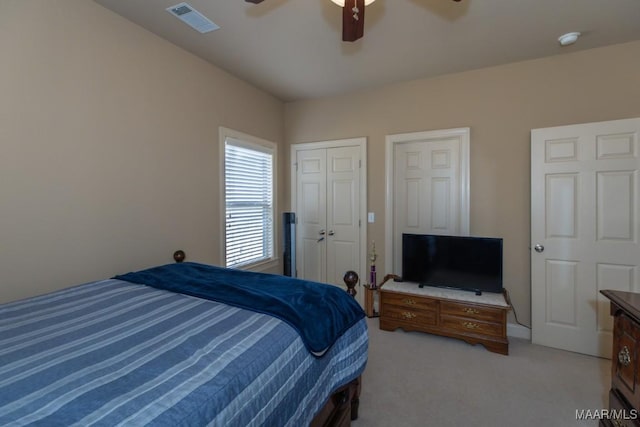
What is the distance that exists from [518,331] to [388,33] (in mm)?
3119

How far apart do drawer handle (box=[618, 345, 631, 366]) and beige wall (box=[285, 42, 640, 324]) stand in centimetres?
167

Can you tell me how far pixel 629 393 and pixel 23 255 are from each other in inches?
130

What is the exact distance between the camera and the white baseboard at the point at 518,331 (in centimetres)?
299

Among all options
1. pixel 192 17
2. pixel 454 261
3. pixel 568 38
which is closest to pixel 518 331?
pixel 454 261

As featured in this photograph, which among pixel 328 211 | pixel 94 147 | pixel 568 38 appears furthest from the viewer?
pixel 328 211

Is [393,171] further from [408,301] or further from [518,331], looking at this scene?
[518,331]

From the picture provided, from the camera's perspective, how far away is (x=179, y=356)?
3.39 feet

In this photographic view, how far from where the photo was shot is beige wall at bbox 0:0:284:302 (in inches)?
70.1

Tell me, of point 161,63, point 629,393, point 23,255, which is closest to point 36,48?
point 161,63

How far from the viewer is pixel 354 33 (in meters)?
1.68

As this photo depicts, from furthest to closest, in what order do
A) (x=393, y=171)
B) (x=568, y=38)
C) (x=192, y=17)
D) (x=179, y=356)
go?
(x=393, y=171), (x=568, y=38), (x=192, y=17), (x=179, y=356)

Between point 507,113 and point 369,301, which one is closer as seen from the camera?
point 507,113

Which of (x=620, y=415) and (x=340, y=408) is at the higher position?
(x=620, y=415)
